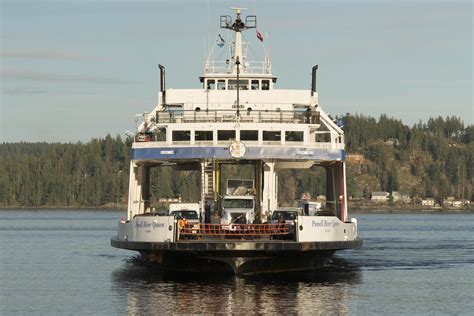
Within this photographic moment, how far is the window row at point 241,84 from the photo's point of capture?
181 feet

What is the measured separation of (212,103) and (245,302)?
17056 millimetres

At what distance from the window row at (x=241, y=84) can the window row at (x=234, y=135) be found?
199 inches

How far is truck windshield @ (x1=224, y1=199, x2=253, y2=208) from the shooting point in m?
47.7

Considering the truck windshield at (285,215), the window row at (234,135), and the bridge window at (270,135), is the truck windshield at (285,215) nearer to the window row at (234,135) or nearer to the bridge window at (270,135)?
the window row at (234,135)

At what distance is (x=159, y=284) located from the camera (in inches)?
1732

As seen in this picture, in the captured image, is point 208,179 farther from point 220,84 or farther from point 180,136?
point 220,84

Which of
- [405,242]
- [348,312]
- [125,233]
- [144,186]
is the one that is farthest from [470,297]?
[405,242]

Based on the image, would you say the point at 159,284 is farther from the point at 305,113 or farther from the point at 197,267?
the point at 305,113

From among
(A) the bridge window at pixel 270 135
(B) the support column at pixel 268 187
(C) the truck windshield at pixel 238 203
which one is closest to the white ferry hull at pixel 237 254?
(C) the truck windshield at pixel 238 203

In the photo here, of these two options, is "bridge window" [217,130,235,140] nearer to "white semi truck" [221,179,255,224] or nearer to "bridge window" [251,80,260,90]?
"white semi truck" [221,179,255,224]

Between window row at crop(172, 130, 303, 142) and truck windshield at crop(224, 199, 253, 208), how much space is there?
286cm

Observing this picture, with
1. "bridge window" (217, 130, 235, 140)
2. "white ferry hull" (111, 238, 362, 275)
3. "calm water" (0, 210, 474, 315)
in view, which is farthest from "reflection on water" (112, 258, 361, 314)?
"bridge window" (217, 130, 235, 140)

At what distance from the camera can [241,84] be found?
181 feet

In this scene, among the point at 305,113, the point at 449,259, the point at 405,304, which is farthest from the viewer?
the point at 449,259
